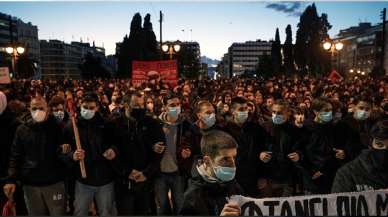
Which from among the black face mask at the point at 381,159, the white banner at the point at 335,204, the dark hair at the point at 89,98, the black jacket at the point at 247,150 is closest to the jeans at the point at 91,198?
the dark hair at the point at 89,98

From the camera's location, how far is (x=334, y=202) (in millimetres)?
3113

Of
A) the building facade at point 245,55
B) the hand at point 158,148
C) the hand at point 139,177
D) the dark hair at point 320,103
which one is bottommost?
the hand at point 139,177

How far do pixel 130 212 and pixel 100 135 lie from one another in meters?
1.09

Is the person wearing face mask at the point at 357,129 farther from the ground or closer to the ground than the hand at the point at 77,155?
farther from the ground

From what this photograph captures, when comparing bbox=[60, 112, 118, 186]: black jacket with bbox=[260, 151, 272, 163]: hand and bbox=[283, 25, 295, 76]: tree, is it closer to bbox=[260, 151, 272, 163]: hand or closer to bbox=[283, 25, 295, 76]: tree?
bbox=[260, 151, 272, 163]: hand

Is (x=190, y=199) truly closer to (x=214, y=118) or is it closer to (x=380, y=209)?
(x=380, y=209)

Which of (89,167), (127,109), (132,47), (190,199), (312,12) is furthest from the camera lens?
(312,12)

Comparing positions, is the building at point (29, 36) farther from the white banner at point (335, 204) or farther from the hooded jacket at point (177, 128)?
the white banner at point (335, 204)

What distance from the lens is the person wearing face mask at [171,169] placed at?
505cm

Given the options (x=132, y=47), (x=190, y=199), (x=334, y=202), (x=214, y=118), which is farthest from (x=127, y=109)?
(x=132, y=47)

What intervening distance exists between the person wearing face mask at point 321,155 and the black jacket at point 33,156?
3.21 metres

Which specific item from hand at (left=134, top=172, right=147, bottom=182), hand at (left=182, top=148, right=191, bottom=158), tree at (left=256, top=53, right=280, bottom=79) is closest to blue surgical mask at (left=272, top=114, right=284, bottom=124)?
hand at (left=182, top=148, right=191, bottom=158)

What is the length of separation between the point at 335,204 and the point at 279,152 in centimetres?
191

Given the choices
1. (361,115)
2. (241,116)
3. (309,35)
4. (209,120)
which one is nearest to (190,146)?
(209,120)
